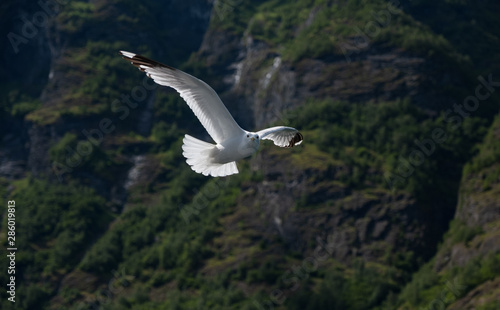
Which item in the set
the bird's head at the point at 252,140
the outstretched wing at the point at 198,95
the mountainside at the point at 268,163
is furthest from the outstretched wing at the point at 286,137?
the mountainside at the point at 268,163

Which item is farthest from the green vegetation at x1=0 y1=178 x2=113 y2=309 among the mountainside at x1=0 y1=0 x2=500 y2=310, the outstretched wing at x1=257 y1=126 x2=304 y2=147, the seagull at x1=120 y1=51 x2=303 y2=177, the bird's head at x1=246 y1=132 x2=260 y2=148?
the bird's head at x1=246 y1=132 x2=260 y2=148

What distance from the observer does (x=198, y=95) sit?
74.3 ft

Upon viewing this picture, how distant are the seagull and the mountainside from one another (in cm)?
2606

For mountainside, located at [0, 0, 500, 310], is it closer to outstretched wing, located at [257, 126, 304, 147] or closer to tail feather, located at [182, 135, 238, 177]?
outstretched wing, located at [257, 126, 304, 147]

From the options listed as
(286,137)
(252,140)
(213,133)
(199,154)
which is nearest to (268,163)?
(286,137)

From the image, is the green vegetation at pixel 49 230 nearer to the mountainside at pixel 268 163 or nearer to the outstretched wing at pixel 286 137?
the mountainside at pixel 268 163

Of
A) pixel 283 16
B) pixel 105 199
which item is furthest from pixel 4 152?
pixel 283 16

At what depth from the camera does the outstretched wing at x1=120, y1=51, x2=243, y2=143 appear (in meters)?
21.4

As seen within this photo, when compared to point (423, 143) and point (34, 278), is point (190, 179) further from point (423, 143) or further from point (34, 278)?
point (423, 143)

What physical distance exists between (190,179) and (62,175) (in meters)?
14.0

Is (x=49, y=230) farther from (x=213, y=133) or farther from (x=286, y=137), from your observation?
(x=213, y=133)

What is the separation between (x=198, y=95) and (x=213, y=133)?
166 centimetres

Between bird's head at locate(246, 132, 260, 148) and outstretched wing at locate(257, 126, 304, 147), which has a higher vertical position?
outstretched wing at locate(257, 126, 304, 147)

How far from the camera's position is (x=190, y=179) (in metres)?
76.5
